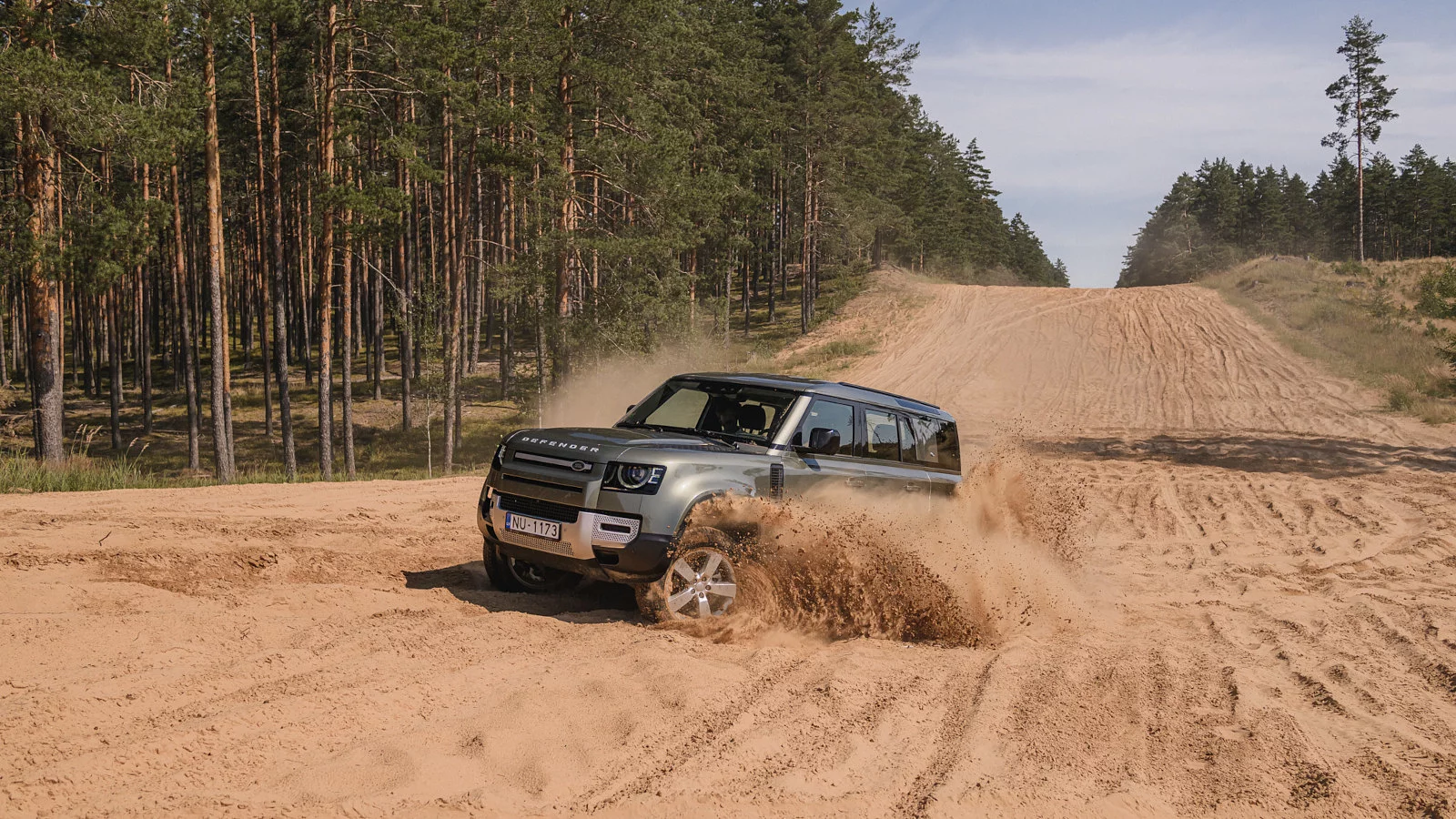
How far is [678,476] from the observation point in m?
6.34

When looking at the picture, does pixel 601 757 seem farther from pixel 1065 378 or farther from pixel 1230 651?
pixel 1065 378

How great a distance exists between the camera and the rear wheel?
7.34 meters

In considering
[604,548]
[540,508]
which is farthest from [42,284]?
[604,548]

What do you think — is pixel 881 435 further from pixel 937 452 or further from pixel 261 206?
pixel 261 206

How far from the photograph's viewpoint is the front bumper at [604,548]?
620cm

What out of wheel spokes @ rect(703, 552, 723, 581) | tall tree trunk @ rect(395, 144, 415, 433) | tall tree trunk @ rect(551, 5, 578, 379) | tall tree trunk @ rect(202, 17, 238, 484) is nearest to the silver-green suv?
wheel spokes @ rect(703, 552, 723, 581)

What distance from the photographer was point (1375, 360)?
3062 cm

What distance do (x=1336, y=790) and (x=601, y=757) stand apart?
131 inches

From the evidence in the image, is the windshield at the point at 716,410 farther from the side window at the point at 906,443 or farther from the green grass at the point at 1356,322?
the green grass at the point at 1356,322

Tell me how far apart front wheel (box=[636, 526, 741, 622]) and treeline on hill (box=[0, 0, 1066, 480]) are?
51.4 ft

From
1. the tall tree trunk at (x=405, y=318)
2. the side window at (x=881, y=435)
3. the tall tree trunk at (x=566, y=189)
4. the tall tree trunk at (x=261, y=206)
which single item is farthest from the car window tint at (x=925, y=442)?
the tall tree trunk at (x=261, y=206)

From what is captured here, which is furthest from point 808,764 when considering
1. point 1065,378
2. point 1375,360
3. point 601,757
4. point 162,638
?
point 1375,360

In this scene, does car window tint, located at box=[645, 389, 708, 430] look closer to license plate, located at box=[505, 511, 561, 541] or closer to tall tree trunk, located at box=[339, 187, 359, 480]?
license plate, located at box=[505, 511, 561, 541]

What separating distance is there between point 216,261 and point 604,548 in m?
20.6
